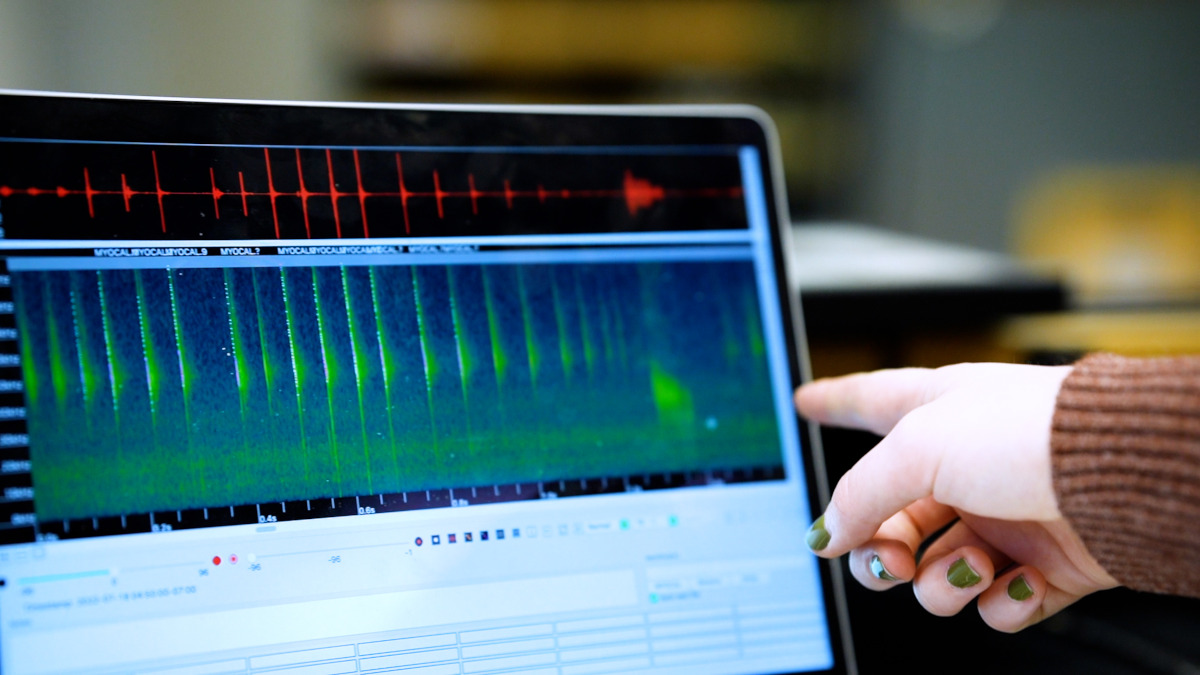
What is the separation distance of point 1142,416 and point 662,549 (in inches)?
9.7

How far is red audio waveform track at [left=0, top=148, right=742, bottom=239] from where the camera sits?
0.46 m

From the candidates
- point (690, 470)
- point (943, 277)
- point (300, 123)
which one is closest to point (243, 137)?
point (300, 123)

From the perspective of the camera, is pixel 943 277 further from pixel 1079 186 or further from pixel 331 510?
pixel 1079 186

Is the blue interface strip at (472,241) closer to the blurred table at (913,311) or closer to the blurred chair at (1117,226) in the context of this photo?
the blurred table at (913,311)

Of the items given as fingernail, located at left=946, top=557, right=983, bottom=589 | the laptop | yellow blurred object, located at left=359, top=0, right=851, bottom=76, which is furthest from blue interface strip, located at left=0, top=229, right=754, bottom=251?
yellow blurred object, located at left=359, top=0, right=851, bottom=76

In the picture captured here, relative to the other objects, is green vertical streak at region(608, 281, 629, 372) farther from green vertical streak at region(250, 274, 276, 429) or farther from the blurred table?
the blurred table

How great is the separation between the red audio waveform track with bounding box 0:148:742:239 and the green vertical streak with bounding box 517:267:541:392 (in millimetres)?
50

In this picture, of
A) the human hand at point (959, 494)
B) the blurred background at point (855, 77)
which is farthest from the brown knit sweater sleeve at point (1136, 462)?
the blurred background at point (855, 77)

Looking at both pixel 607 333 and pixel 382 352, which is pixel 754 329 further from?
pixel 382 352

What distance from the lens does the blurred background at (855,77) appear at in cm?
221

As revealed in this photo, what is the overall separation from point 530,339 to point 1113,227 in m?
2.84

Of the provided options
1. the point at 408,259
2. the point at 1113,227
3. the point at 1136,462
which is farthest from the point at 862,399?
the point at 1113,227

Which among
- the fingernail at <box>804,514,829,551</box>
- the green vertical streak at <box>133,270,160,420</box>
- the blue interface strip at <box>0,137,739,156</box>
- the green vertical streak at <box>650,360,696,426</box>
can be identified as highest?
the blue interface strip at <box>0,137,739,156</box>

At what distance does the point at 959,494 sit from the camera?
43 centimetres
